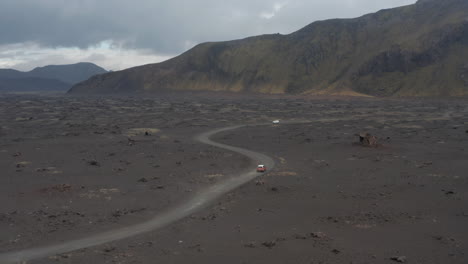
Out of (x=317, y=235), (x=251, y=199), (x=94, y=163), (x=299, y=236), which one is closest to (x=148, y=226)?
Result: (x=251, y=199)

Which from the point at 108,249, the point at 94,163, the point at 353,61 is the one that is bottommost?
the point at 94,163

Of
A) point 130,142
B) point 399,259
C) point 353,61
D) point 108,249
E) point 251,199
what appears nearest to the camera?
point 399,259

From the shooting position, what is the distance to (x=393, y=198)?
22.3m

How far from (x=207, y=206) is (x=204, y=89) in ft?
525

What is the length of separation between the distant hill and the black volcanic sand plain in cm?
9908

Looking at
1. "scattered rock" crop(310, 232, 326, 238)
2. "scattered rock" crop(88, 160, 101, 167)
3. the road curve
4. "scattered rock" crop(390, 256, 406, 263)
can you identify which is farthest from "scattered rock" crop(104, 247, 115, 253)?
"scattered rock" crop(88, 160, 101, 167)

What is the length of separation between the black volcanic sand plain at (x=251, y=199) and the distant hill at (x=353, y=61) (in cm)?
9908

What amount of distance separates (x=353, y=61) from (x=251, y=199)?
14941cm

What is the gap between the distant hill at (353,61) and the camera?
13762 centimetres

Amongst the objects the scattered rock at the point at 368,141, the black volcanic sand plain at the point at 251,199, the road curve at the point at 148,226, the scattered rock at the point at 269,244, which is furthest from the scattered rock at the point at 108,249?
the scattered rock at the point at 368,141

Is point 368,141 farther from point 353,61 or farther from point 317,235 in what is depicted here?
point 353,61

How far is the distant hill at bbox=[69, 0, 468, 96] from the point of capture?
137625mm

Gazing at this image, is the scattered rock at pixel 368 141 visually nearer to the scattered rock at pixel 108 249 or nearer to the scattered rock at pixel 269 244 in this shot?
the scattered rock at pixel 269 244

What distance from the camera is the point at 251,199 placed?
22.4 m
